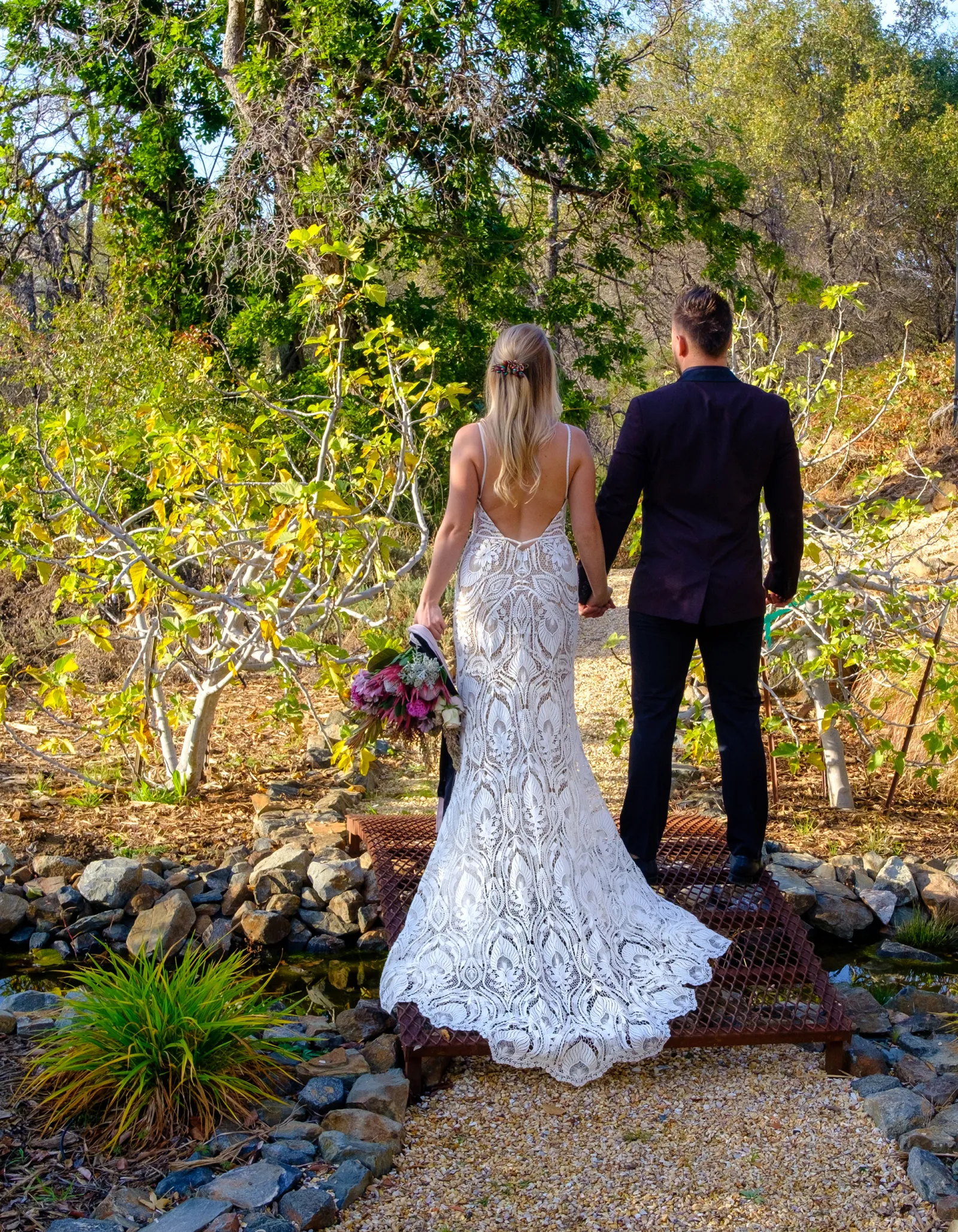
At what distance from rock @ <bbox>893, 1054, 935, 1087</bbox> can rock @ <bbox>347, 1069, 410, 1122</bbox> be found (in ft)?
4.59

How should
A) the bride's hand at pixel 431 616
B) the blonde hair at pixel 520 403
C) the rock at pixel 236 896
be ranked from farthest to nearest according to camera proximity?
the rock at pixel 236 896 → the bride's hand at pixel 431 616 → the blonde hair at pixel 520 403

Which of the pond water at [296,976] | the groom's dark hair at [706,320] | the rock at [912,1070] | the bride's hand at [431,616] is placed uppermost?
the groom's dark hair at [706,320]

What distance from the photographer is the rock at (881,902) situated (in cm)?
460

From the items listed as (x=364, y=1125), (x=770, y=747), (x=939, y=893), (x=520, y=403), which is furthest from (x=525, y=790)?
A: (x=770, y=747)

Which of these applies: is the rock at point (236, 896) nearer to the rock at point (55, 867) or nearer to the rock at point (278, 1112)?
the rock at point (55, 867)

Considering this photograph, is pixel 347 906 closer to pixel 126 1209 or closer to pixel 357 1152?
pixel 357 1152

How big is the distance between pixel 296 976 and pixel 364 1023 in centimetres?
92

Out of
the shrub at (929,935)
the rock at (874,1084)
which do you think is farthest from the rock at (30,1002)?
the shrub at (929,935)

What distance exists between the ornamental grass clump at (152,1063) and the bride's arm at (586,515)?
5.37ft

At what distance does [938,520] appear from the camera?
8.63 meters

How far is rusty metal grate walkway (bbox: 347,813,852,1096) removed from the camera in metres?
3.06

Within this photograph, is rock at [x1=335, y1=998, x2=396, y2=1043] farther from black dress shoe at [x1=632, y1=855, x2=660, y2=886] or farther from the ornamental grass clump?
black dress shoe at [x1=632, y1=855, x2=660, y2=886]

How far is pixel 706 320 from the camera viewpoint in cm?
356

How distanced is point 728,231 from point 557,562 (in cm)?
575
